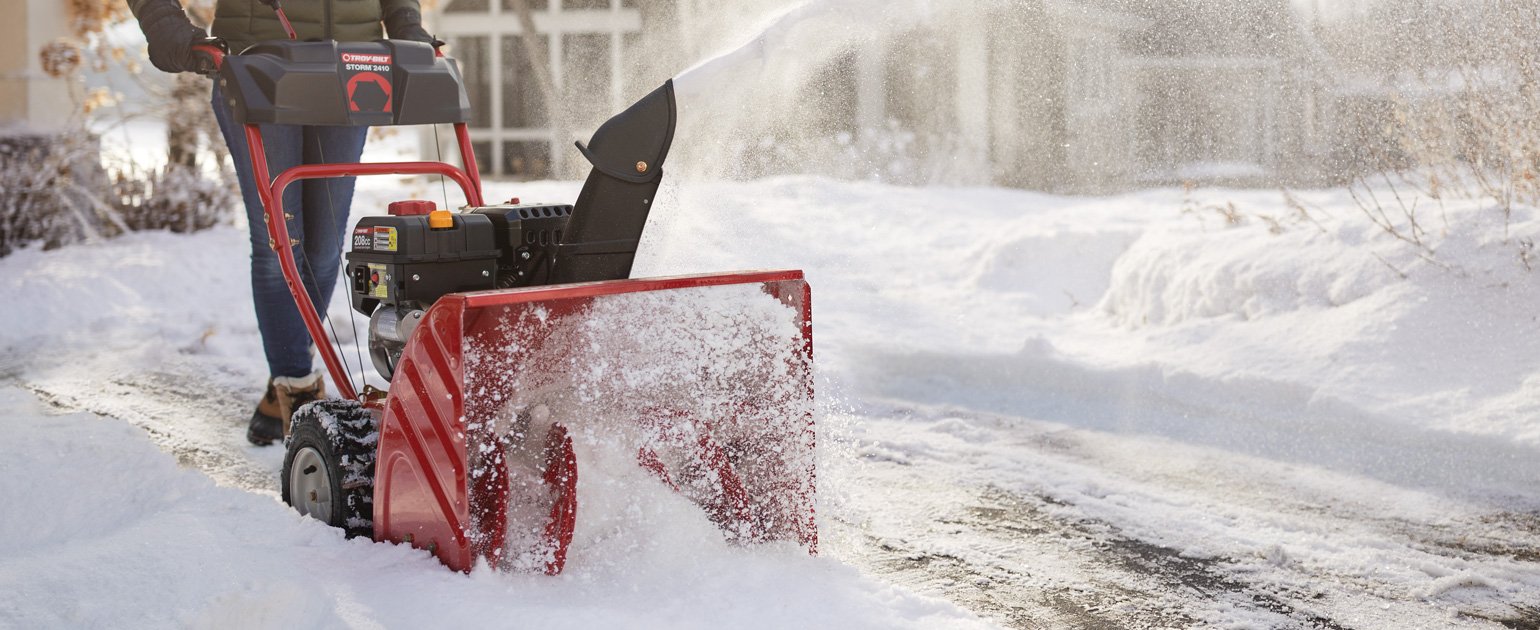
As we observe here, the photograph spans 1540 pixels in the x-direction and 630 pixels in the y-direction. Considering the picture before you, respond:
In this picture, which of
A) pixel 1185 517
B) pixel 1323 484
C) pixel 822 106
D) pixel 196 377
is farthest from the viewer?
pixel 822 106

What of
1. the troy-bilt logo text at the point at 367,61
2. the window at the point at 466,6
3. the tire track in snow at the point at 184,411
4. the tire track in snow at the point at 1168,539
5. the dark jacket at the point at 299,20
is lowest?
the tire track in snow at the point at 1168,539

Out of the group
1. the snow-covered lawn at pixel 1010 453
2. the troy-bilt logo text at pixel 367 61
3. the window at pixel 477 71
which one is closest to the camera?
the snow-covered lawn at pixel 1010 453

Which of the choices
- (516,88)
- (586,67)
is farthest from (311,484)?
(516,88)

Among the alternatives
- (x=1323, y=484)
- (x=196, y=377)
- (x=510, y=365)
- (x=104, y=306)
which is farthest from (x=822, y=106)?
(x=510, y=365)

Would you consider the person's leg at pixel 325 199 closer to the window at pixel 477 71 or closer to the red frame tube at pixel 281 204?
the red frame tube at pixel 281 204

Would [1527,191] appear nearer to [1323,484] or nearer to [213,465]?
[1323,484]

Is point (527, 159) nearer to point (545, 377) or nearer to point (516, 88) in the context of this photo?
point (516, 88)

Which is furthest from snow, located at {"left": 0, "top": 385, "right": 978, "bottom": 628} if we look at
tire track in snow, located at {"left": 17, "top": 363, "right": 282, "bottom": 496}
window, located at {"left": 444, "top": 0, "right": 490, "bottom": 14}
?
window, located at {"left": 444, "top": 0, "right": 490, "bottom": 14}

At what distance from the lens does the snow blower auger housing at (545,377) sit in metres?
2.49

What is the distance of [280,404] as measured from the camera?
400 centimetres

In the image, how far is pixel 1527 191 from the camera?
527cm

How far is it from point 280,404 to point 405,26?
115 centimetres

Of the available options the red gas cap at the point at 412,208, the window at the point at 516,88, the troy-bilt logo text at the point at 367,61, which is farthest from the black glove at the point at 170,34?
the window at the point at 516,88

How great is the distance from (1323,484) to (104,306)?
17.5 ft
